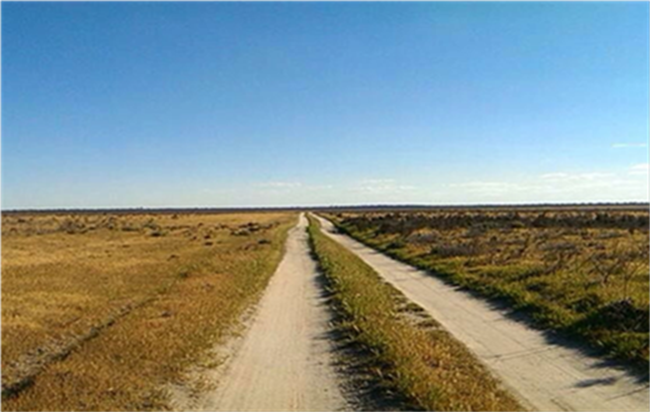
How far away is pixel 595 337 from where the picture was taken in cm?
1125

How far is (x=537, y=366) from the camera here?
974 centimetres

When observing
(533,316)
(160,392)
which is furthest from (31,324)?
(533,316)

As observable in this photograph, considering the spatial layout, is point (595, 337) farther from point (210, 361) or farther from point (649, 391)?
point (210, 361)

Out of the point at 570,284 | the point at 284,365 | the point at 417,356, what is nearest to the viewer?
the point at 417,356

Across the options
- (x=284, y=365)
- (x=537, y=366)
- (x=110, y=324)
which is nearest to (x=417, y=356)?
(x=537, y=366)

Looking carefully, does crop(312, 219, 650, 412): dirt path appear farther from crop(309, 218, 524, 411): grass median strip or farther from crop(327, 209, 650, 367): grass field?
crop(327, 209, 650, 367): grass field

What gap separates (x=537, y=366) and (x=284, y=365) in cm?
413

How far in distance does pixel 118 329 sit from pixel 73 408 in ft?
17.9

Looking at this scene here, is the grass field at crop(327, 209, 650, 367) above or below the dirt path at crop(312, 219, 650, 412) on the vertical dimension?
above

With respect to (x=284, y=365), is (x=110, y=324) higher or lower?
lower

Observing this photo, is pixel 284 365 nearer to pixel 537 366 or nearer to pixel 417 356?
pixel 417 356

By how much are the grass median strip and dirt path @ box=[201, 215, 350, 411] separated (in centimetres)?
75

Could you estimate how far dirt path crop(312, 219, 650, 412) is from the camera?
804 cm

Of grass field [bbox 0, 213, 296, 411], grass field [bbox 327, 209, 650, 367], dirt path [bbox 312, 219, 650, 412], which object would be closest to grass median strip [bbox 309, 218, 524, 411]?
dirt path [bbox 312, 219, 650, 412]
